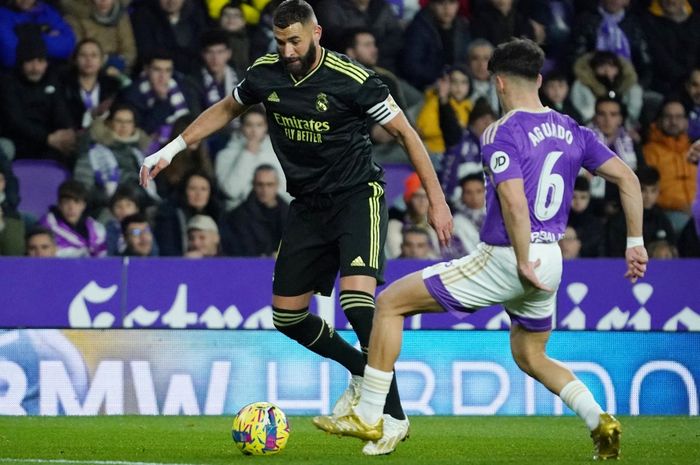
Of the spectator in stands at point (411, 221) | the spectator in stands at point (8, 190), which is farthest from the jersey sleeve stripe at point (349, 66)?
the spectator in stands at point (8, 190)

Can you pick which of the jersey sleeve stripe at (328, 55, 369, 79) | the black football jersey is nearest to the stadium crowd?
the black football jersey

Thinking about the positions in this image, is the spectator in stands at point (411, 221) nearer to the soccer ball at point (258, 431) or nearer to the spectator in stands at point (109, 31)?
the spectator in stands at point (109, 31)

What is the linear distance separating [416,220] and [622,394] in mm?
3162

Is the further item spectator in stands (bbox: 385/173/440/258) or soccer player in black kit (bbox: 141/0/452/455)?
spectator in stands (bbox: 385/173/440/258)

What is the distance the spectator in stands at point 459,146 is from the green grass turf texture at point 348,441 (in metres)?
3.88

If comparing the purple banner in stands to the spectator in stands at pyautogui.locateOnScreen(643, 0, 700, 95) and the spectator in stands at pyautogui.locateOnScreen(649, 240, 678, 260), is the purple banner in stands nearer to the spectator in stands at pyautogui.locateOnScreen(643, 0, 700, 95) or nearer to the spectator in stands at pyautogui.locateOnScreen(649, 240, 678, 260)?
the spectator in stands at pyautogui.locateOnScreen(649, 240, 678, 260)

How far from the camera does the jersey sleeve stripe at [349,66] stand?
7973mm

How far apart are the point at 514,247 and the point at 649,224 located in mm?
7560

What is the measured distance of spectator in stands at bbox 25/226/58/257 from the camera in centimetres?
1281

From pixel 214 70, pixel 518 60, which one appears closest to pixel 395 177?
pixel 214 70

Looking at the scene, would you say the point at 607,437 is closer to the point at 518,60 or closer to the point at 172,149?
the point at 518,60

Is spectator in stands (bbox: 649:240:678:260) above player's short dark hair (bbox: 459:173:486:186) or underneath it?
underneath

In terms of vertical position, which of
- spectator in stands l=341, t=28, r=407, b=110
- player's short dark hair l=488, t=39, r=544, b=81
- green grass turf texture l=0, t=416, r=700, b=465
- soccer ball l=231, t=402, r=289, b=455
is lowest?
green grass turf texture l=0, t=416, r=700, b=465

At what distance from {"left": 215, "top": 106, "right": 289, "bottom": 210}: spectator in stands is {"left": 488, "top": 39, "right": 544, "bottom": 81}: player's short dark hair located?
6.73 metres
